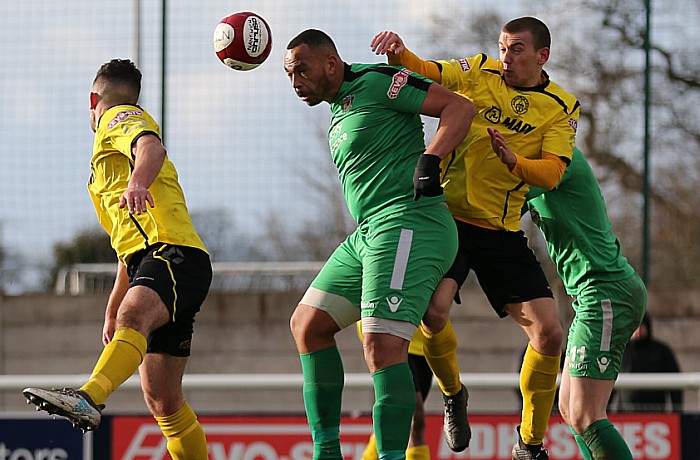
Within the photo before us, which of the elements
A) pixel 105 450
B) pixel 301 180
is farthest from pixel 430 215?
pixel 301 180

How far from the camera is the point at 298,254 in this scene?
36.5 feet

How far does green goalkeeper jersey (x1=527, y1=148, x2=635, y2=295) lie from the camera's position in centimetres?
662

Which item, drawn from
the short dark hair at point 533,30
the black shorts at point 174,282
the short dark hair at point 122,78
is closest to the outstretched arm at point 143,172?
the black shorts at point 174,282

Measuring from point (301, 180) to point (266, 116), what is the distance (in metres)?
0.69

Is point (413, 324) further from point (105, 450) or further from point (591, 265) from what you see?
point (105, 450)

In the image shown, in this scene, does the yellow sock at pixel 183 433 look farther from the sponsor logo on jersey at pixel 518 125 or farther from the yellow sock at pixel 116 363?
the sponsor logo on jersey at pixel 518 125

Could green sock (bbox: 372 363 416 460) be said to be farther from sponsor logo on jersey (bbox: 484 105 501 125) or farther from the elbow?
sponsor logo on jersey (bbox: 484 105 501 125)

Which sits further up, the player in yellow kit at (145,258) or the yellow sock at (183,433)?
the player in yellow kit at (145,258)

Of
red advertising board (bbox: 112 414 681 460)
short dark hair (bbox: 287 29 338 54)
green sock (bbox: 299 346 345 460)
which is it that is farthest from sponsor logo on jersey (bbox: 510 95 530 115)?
red advertising board (bbox: 112 414 681 460)

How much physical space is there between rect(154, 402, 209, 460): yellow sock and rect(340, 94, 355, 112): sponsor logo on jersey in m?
1.82

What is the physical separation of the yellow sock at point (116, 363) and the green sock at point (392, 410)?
1.14 metres

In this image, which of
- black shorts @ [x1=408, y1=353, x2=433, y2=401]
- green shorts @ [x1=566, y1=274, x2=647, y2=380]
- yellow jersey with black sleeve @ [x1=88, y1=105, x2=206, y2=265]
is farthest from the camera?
black shorts @ [x1=408, y1=353, x2=433, y2=401]

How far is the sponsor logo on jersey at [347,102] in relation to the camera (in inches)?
233

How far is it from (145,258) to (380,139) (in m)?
1.34
